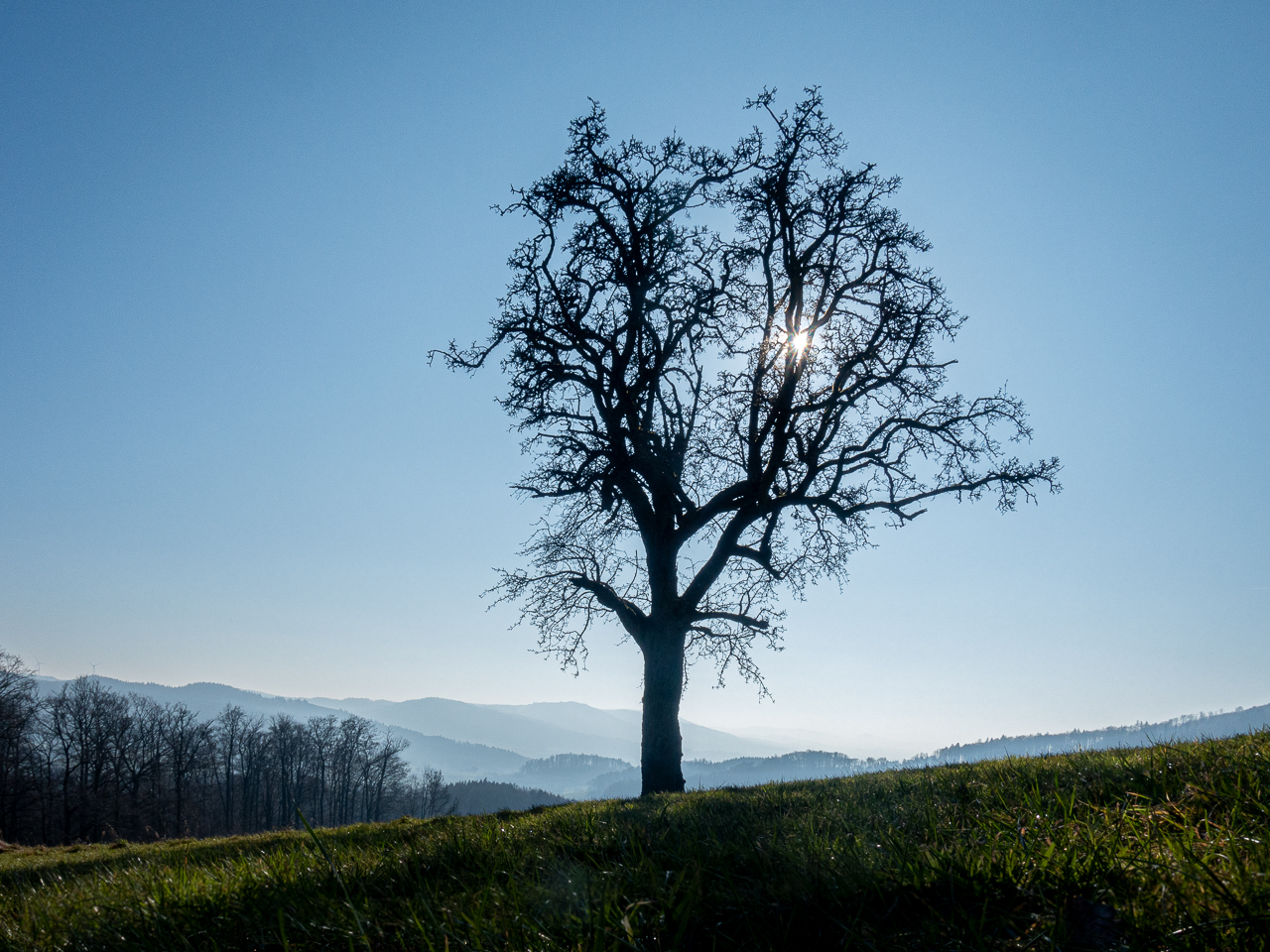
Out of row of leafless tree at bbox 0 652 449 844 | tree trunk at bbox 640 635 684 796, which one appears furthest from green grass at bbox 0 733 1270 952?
row of leafless tree at bbox 0 652 449 844

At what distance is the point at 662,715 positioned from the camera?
45.0 ft

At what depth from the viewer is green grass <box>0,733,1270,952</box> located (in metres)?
1.71

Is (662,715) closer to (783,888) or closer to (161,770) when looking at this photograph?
(783,888)

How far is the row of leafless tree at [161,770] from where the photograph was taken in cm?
5506

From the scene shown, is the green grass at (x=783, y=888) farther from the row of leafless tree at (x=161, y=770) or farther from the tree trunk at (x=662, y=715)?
the row of leafless tree at (x=161, y=770)

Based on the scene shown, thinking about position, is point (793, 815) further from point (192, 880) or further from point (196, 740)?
point (196, 740)

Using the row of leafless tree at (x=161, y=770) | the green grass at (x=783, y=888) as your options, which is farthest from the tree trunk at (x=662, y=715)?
the row of leafless tree at (x=161, y=770)

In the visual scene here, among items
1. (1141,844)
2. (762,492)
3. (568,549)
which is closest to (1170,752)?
(1141,844)

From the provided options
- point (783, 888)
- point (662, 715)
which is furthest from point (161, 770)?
point (783, 888)

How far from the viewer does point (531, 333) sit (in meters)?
14.9

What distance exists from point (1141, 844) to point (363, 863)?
3338 mm

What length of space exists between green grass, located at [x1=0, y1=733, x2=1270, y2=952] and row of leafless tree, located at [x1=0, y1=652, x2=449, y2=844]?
40.7 metres

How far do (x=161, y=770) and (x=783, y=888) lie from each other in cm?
9002

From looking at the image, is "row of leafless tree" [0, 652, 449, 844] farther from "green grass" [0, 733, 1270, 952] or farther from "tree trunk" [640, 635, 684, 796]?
"green grass" [0, 733, 1270, 952]
